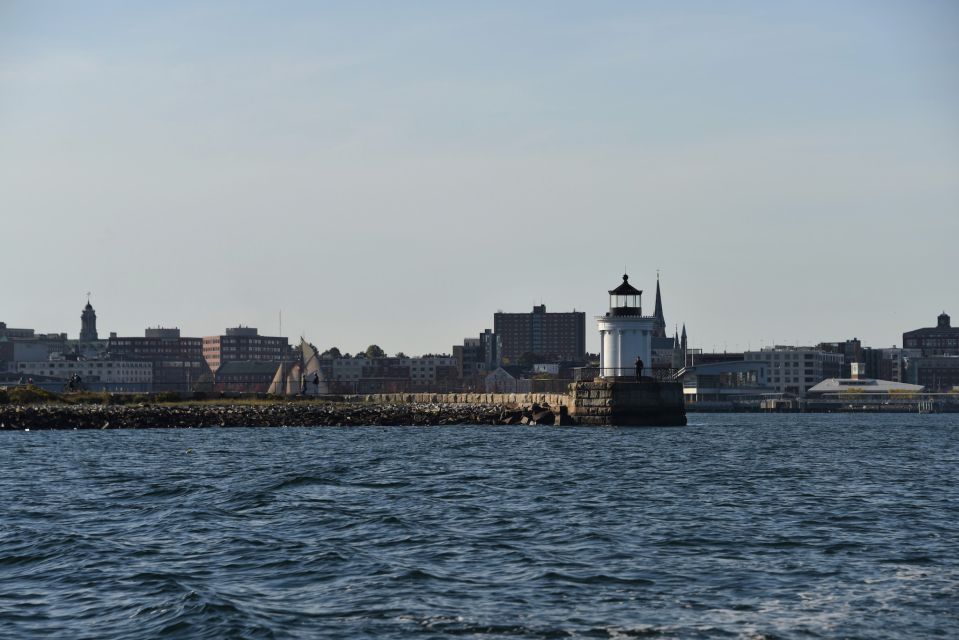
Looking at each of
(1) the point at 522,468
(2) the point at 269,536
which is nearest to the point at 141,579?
(2) the point at 269,536

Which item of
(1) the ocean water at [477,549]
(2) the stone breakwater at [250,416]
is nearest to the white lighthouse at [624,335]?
(2) the stone breakwater at [250,416]

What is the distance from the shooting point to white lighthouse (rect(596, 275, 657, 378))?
78.2 metres

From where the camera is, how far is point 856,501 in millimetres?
35219

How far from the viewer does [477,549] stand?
2608 centimetres

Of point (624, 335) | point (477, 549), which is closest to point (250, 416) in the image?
point (624, 335)

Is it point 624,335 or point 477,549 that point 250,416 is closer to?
point 624,335

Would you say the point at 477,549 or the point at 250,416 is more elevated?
the point at 250,416

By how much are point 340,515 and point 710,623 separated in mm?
14336

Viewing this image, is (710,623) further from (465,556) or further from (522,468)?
(522,468)

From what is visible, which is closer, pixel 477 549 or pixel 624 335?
pixel 477 549

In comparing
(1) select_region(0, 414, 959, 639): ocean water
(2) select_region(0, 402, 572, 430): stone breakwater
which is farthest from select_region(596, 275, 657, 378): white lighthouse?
(1) select_region(0, 414, 959, 639): ocean water

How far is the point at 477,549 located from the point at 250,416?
217 ft

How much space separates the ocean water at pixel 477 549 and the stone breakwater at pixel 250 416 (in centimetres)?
3541

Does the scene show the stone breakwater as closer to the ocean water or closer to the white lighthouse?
the white lighthouse
